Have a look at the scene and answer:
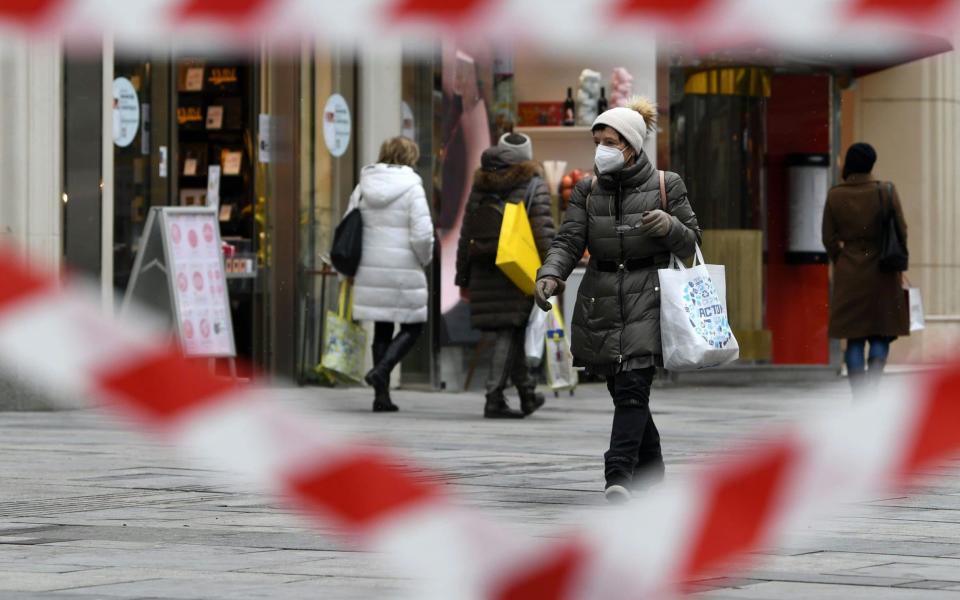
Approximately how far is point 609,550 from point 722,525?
0.14 meters

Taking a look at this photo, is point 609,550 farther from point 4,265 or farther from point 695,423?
point 695,423

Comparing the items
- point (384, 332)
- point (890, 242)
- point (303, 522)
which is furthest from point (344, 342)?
point (303, 522)

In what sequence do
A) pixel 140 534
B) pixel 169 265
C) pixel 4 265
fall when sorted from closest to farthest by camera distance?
pixel 4 265 → pixel 140 534 → pixel 169 265

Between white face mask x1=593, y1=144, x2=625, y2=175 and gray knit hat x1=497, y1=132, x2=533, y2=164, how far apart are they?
4789 mm

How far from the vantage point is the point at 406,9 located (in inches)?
78.6

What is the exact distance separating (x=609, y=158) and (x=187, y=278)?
649 cm

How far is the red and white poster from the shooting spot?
13070mm

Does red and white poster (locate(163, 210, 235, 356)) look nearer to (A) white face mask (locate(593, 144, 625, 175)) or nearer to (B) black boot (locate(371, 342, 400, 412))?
(B) black boot (locate(371, 342, 400, 412))

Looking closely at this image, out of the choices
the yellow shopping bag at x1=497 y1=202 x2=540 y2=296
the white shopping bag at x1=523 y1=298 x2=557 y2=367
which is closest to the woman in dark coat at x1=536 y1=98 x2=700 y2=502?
the yellow shopping bag at x1=497 y1=202 x2=540 y2=296

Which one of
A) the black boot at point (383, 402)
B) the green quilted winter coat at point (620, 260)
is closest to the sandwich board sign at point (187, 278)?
the black boot at point (383, 402)

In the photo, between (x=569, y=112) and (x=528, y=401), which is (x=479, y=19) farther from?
(x=569, y=112)

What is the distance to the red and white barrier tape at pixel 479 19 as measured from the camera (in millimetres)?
1915

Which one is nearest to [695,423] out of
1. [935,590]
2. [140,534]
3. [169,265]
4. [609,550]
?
[169,265]

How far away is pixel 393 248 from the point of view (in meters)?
12.6
